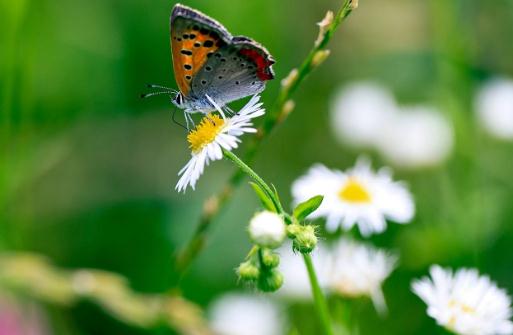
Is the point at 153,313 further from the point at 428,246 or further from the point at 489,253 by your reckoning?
the point at 489,253

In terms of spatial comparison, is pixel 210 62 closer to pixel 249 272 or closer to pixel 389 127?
pixel 249 272

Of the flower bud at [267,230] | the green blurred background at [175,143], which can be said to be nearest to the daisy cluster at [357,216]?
the flower bud at [267,230]

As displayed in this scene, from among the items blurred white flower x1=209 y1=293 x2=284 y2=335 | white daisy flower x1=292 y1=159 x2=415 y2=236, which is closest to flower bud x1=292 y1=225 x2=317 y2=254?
white daisy flower x1=292 y1=159 x2=415 y2=236

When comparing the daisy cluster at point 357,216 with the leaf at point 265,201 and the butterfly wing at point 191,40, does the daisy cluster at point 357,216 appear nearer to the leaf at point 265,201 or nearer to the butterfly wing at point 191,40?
the leaf at point 265,201

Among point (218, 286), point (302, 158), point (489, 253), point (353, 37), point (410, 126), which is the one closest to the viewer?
point (489, 253)

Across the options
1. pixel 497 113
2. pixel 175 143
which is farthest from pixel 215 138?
pixel 175 143

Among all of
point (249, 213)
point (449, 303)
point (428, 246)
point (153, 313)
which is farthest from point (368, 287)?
point (249, 213)
